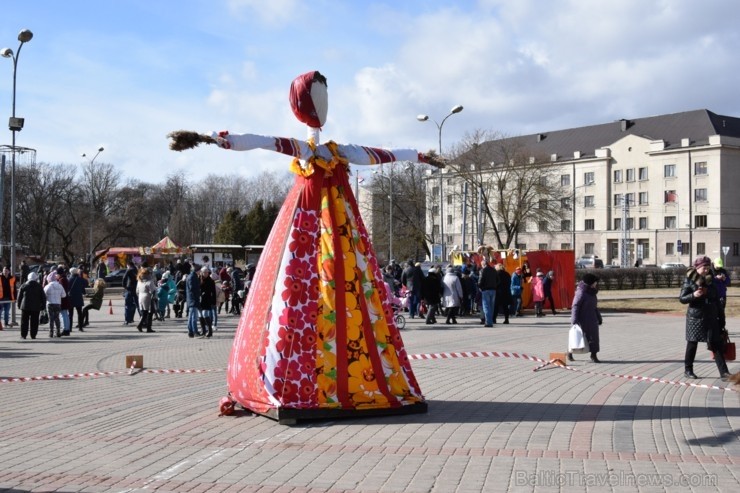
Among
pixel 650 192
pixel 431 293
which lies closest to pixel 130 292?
pixel 431 293

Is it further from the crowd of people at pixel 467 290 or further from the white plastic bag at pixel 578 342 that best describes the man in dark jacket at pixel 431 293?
the white plastic bag at pixel 578 342

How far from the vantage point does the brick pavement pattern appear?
20.4ft

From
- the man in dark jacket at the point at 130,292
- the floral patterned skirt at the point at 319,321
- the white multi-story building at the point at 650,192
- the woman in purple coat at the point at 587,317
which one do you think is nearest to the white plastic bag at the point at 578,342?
the woman in purple coat at the point at 587,317

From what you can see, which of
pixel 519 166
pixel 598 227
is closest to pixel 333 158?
pixel 519 166

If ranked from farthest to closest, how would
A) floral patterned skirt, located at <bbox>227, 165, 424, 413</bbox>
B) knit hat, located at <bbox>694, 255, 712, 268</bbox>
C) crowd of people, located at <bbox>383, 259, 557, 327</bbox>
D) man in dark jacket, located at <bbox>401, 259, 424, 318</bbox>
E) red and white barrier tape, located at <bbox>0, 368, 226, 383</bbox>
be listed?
man in dark jacket, located at <bbox>401, 259, 424, 318</bbox> < crowd of people, located at <bbox>383, 259, 557, 327</bbox> < red and white barrier tape, located at <bbox>0, 368, 226, 383</bbox> < knit hat, located at <bbox>694, 255, 712, 268</bbox> < floral patterned skirt, located at <bbox>227, 165, 424, 413</bbox>

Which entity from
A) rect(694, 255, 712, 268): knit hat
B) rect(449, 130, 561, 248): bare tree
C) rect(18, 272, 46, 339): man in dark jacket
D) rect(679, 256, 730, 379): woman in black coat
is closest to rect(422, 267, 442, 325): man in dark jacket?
rect(18, 272, 46, 339): man in dark jacket

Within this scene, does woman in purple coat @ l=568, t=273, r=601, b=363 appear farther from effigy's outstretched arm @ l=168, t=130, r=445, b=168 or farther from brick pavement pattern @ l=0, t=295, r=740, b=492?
effigy's outstretched arm @ l=168, t=130, r=445, b=168

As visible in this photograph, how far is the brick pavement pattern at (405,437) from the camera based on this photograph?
6203 mm

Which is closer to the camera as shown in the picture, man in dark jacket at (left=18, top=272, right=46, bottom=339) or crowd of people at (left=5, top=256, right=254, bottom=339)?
man in dark jacket at (left=18, top=272, right=46, bottom=339)

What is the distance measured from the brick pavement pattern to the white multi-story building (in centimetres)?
6431

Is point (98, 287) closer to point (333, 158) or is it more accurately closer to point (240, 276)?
point (240, 276)

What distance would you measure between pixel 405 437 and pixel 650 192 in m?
82.2

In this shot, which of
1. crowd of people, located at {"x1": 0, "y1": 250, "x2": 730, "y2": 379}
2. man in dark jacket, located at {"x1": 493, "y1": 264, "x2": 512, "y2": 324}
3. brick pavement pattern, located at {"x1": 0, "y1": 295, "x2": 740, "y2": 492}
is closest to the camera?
brick pavement pattern, located at {"x1": 0, "y1": 295, "x2": 740, "y2": 492}

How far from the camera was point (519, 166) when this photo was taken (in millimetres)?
54844
